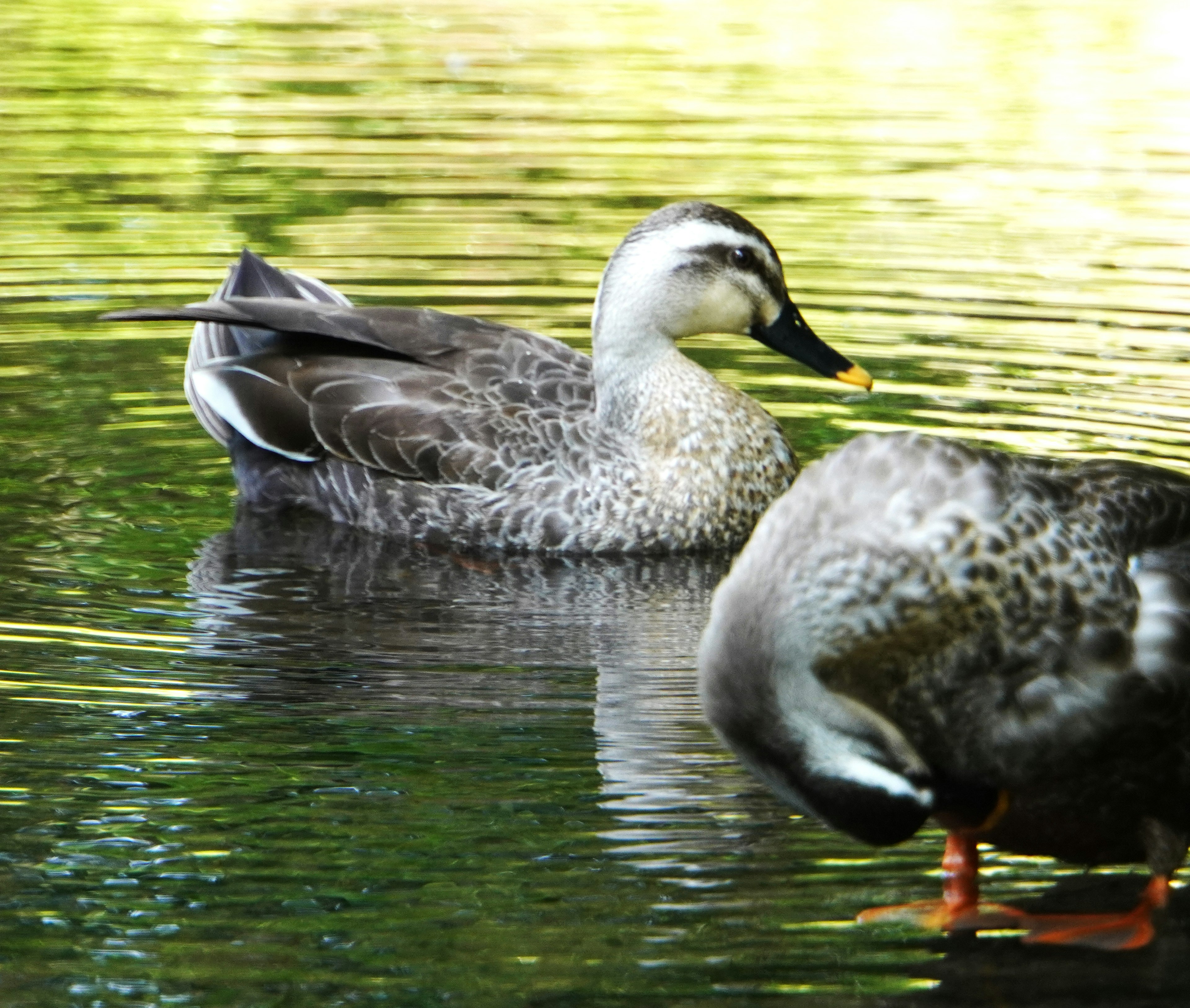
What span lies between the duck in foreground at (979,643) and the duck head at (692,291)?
3421mm

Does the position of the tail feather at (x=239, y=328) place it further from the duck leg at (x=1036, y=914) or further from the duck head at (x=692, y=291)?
the duck leg at (x=1036, y=914)

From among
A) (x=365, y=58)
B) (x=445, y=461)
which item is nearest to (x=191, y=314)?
(x=445, y=461)

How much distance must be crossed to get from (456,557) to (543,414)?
687 millimetres

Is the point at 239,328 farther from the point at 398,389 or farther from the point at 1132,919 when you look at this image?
the point at 1132,919

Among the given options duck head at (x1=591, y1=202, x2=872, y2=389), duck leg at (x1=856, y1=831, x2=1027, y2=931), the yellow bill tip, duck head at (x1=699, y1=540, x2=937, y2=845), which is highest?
duck head at (x1=591, y1=202, x2=872, y2=389)

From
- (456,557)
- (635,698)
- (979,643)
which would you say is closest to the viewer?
(979,643)

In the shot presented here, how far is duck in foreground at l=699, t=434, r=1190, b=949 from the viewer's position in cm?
416

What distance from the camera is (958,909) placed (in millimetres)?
4598

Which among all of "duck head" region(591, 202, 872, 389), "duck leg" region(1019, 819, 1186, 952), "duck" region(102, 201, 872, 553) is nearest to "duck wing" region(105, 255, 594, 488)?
"duck" region(102, 201, 872, 553)

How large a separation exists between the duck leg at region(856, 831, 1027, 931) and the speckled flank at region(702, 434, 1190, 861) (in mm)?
177

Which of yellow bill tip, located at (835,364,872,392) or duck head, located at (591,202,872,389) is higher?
duck head, located at (591,202,872,389)

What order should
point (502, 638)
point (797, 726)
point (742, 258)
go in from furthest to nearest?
1. point (742, 258)
2. point (502, 638)
3. point (797, 726)

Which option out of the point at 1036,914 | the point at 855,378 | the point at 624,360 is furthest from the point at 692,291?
the point at 1036,914

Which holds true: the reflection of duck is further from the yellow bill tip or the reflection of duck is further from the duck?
the yellow bill tip
